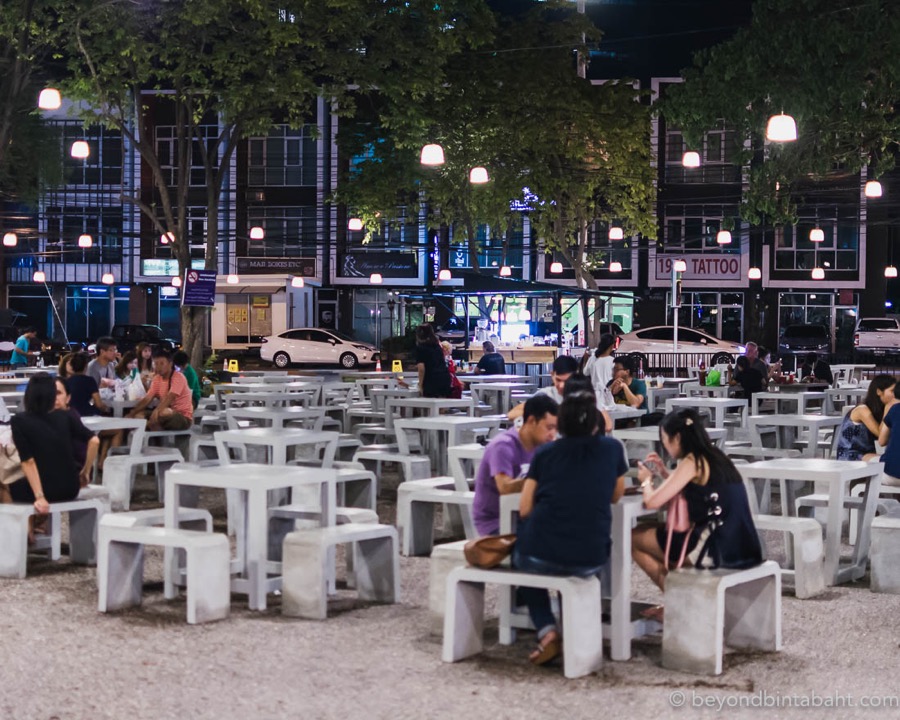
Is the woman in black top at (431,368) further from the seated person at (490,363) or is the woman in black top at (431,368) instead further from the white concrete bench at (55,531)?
the white concrete bench at (55,531)

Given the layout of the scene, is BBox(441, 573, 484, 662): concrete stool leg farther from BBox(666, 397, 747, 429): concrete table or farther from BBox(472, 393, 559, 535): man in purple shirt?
BBox(666, 397, 747, 429): concrete table

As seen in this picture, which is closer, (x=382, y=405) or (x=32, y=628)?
(x=32, y=628)

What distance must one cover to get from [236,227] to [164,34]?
120 ft

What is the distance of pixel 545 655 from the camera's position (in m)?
6.85

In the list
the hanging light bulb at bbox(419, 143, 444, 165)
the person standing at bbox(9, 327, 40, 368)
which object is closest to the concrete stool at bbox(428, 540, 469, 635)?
the hanging light bulb at bbox(419, 143, 444, 165)

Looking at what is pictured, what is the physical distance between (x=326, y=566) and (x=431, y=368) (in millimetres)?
8877

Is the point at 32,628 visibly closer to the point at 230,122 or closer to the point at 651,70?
the point at 230,122

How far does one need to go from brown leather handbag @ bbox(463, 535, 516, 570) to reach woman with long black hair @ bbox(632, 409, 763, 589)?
79 centimetres

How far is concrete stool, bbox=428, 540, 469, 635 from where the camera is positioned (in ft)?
24.4

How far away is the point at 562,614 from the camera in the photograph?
6742 mm

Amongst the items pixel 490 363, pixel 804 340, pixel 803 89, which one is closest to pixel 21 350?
pixel 490 363

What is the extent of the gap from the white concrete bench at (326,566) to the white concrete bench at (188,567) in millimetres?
366

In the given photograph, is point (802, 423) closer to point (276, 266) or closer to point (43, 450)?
point (43, 450)

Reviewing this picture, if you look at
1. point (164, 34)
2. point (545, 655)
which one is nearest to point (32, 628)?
point (545, 655)
